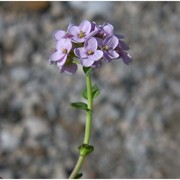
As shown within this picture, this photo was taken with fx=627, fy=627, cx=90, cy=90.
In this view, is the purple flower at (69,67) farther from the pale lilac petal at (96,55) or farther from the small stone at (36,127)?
the small stone at (36,127)

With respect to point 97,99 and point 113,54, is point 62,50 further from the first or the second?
point 97,99

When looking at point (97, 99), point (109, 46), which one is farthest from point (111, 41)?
point (97, 99)

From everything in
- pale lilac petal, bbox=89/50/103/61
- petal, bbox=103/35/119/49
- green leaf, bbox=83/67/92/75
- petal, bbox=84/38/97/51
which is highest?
petal, bbox=103/35/119/49

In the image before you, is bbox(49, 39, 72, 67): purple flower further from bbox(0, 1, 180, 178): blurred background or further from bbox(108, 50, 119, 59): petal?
bbox(0, 1, 180, 178): blurred background

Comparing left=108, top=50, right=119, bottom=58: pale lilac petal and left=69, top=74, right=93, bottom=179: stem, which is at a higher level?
left=108, top=50, right=119, bottom=58: pale lilac petal

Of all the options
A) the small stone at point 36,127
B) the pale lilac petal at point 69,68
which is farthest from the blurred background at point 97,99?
the pale lilac petal at point 69,68

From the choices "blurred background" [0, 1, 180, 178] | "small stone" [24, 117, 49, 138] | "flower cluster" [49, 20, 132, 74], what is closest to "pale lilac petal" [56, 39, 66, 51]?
"flower cluster" [49, 20, 132, 74]
